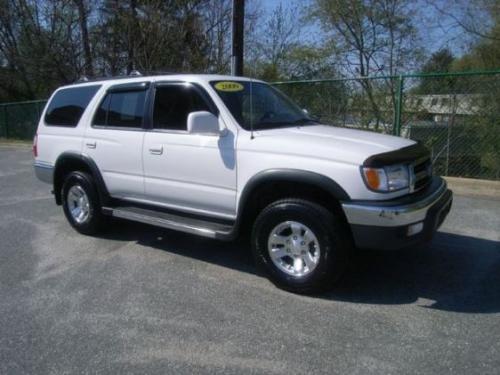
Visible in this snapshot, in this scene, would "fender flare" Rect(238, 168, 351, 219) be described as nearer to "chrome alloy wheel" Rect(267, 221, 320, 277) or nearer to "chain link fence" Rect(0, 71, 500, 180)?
"chrome alloy wheel" Rect(267, 221, 320, 277)

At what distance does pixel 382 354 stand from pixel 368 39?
14.9 meters

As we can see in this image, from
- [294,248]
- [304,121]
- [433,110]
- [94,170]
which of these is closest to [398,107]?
[433,110]

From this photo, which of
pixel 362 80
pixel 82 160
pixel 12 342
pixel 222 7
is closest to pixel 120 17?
pixel 222 7

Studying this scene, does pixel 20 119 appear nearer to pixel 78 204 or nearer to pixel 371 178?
pixel 78 204

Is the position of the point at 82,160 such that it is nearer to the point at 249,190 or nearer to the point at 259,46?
the point at 249,190

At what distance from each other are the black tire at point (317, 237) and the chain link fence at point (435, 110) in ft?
17.0

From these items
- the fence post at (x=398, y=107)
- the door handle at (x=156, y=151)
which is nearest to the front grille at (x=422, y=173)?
the door handle at (x=156, y=151)

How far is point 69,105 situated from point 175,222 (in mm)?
2493

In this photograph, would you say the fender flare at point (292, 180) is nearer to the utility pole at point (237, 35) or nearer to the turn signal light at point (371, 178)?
the turn signal light at point (371, 178)

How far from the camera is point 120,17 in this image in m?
18.2

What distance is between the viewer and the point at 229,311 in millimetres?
3568

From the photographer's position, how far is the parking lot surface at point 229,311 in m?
2.88

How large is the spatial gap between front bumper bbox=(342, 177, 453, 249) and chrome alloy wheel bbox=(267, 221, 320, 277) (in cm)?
40

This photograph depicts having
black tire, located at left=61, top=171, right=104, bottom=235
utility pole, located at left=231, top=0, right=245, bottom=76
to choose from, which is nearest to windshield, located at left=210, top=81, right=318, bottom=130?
black tire, located at left=61, top=171, right=104, bottom=235
